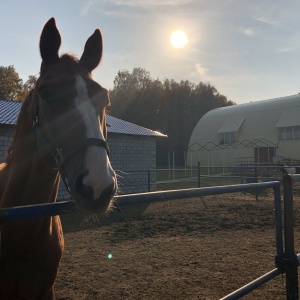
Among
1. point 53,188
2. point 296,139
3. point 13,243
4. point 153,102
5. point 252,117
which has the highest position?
point 153,102

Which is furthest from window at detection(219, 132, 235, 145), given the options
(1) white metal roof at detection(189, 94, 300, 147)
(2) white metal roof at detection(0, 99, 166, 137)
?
(2) white metal roof at detection(0, 99, 166, 137)

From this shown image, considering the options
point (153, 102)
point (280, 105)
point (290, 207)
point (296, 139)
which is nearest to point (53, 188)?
point (290, 207)

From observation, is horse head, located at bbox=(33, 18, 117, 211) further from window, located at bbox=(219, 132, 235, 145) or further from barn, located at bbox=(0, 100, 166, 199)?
window, located at bbox=(219, 132, 235, 145)

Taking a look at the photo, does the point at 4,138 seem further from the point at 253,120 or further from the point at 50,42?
the point at 253,120

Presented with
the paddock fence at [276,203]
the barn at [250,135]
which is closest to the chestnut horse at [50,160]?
the paddock fence at [276,203]

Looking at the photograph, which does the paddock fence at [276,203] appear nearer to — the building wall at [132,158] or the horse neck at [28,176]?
the horse neck at [28,176]

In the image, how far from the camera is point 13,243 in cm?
221

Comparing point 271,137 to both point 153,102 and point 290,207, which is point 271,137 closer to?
point 153,102

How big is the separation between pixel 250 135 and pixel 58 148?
3709 cm

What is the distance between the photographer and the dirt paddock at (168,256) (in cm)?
420

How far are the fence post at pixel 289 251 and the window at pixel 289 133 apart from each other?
33201 millimetres

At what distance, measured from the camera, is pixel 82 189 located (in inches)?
65.4

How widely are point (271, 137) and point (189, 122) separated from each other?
16.2m

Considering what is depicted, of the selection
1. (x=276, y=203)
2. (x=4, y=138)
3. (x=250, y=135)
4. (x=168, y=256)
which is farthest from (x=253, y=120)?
(x=276, y=203)
